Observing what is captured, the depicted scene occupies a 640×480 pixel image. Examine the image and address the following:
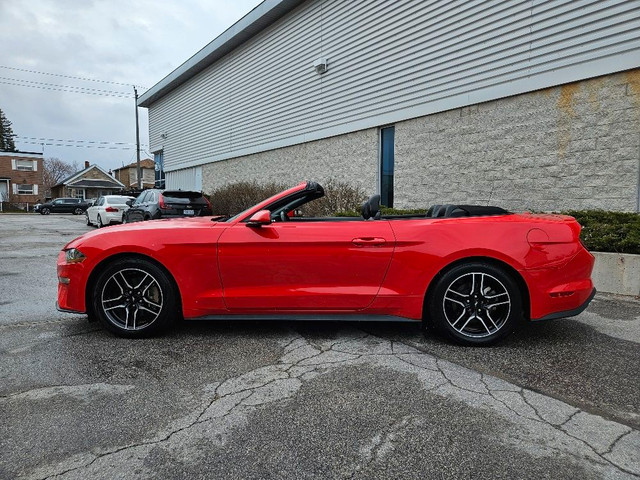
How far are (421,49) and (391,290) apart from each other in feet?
26.8

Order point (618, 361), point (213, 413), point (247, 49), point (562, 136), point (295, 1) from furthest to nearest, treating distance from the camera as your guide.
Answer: point (247, 49) → point (295, 1) → point (562, 136) → point (618, 361) → point (213, 413)

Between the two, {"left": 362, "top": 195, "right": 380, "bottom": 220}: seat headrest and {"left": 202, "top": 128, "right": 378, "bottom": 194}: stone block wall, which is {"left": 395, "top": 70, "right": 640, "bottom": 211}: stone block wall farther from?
A: {"left": 362, "top": 195, "right": 380, "bottom": 220}: seat headrest

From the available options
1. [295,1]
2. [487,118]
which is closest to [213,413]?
[487,118]

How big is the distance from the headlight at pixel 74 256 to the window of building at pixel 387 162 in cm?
849

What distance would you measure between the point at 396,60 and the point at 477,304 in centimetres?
866

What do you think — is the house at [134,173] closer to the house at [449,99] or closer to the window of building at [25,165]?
the window of building at [25,165]

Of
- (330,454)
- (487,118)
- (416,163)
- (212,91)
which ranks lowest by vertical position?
(330,454)

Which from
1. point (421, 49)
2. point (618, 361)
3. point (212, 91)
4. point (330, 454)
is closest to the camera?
point (330, 454)

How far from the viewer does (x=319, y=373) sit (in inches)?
117

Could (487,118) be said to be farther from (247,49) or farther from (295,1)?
(247,49)

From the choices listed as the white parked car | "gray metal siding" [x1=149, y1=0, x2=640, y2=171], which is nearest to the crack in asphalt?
"gray metal siding" [x1=149, y1=0, x2=640, y2=171]

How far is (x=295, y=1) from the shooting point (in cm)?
1384

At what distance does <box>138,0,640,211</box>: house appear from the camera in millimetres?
7070

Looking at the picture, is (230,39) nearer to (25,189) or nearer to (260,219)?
(260,219)
